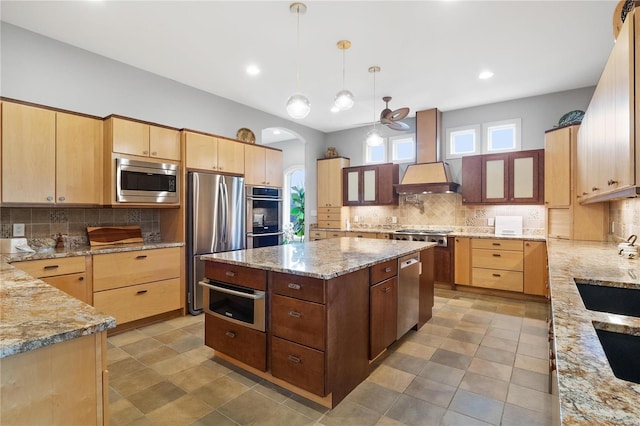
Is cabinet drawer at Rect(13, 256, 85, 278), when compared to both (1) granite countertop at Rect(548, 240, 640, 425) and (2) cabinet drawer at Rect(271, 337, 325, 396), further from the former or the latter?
(1) granite countertop at Rect(548, 240, 640, 425)

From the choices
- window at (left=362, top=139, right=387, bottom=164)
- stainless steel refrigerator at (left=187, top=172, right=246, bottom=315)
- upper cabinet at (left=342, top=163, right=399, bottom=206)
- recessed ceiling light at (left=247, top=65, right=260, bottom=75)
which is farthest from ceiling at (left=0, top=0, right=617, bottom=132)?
window at (left=362, top=139, right=387, bottom=164)

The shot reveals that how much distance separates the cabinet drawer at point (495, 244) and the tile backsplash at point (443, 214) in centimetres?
63

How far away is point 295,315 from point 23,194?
8.99 feet

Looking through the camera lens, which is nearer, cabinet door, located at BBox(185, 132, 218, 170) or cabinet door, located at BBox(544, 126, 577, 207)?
cabinet door, located at BBox(185, 132, 218, 170)

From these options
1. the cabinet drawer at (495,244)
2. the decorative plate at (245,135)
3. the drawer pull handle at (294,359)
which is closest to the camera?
the drawer pull handle at (294,359)

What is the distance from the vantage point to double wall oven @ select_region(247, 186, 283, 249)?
450cm

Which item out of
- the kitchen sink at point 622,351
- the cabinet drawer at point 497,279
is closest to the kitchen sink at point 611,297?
the kitchen sink at point 622,351

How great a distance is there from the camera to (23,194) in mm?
2828

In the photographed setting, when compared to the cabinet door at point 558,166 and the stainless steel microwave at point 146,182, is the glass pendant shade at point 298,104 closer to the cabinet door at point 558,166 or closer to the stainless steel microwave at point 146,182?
the stainless steel microwave at point 146,182

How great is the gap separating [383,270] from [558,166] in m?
3.30

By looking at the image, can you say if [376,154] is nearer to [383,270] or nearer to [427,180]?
[427,180]

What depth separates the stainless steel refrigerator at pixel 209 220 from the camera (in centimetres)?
381

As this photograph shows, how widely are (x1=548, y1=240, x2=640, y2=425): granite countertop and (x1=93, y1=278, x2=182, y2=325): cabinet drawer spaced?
142 inches

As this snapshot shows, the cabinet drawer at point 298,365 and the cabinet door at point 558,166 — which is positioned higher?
the cabinet door at point 558,166
